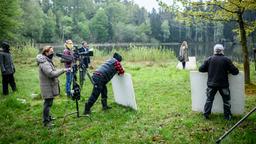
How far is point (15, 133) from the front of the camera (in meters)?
8.95

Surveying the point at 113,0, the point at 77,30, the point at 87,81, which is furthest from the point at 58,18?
the point at 87,81

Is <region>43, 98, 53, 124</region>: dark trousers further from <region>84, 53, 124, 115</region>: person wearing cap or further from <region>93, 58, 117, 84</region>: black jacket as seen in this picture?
<region>93, 58, 117, 84</region>: black jacket

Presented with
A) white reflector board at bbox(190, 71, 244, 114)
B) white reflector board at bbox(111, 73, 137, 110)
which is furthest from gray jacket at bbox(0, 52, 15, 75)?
white reflector board at bbox(190, 71, 244, 114)

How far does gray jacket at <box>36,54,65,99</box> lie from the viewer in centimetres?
885

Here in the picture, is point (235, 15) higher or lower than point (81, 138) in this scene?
higher

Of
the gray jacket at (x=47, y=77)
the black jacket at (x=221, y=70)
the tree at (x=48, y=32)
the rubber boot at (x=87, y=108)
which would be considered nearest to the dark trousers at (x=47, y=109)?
the gray jacket at (x=47, y=77)

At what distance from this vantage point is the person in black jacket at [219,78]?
8.81m

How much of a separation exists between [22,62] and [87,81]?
1433 cm

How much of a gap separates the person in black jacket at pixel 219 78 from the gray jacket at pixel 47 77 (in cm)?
392

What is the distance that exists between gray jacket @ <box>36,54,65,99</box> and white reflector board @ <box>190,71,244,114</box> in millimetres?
3804

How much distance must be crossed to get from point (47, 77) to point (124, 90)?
2.68 meters

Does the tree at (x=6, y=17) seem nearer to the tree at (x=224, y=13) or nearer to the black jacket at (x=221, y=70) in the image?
the tree at (x=224, y=13)

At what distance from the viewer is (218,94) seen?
9438mm

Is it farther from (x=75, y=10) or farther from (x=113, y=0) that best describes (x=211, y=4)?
(x=113, y=0)
